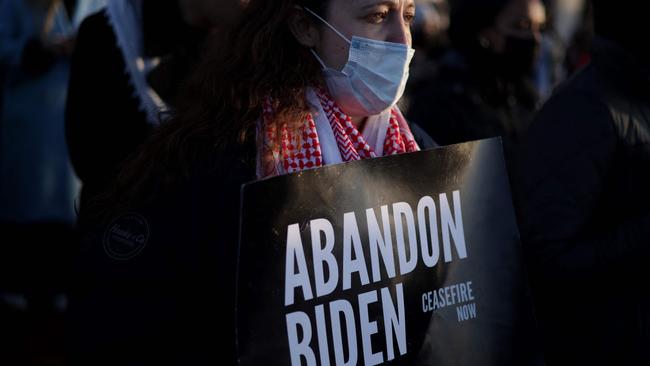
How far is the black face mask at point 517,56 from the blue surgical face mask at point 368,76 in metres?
2.33

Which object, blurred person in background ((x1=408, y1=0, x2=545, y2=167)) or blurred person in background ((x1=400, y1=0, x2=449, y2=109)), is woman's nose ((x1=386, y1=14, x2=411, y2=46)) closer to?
blurred person in background ((x1=408, y1=0, x2=545, y2=167))

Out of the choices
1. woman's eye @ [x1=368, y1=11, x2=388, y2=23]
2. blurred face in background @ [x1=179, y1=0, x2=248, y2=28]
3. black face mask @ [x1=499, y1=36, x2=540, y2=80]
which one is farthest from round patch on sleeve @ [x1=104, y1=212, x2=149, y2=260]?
black face mask @ [x1=499, y1=36, x2=540, y2=80]

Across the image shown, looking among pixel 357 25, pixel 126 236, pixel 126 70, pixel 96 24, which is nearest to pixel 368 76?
pixel 357 25

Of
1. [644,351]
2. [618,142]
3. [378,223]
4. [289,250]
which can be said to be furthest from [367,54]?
[644,351]

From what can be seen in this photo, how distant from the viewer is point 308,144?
2115 mm

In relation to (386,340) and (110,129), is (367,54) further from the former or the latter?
(110,129)

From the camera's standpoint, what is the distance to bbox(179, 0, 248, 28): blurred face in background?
313 centimetres

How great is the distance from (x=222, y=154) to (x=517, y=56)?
2774mm

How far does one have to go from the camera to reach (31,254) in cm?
571

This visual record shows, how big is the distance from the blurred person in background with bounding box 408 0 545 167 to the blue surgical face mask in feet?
6.75

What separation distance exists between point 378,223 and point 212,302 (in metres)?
0.39

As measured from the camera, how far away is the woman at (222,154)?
6.35 feet

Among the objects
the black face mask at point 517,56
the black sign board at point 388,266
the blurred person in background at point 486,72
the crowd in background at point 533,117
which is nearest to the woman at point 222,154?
the black sign board at point 388,266

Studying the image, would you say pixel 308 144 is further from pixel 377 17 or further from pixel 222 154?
pixel 377 17
